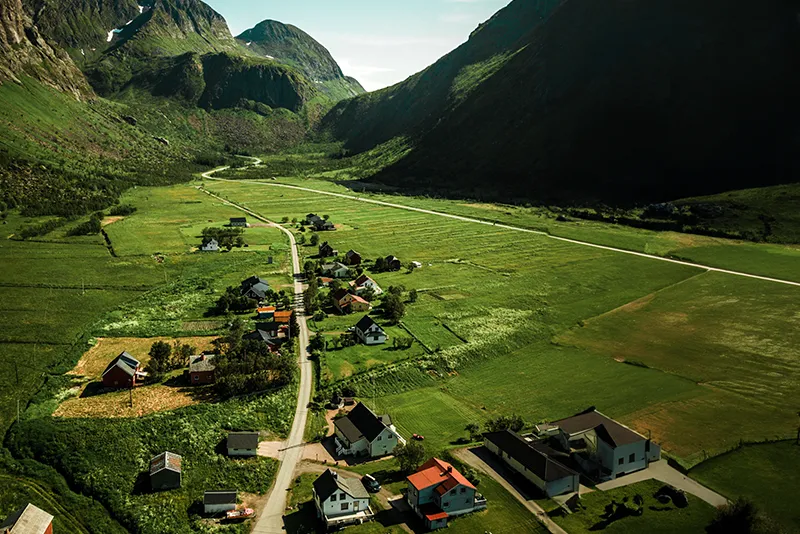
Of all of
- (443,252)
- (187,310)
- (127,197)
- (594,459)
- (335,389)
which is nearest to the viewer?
(594,459)

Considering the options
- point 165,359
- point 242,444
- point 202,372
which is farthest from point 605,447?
point 165,359

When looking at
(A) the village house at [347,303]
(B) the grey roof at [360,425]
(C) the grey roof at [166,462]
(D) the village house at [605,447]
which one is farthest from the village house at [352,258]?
(C) the grey roof at [166,462]

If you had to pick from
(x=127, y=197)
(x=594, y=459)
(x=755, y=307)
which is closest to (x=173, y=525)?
(x=594, y=459)

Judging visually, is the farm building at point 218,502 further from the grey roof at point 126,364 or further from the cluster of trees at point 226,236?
the cluster of trees at point 226,236

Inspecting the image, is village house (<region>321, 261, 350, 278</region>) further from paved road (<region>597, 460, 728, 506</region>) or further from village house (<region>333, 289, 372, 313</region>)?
paved road (<region>597, 460, 728, 506</region>)

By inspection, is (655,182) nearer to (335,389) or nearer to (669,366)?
(669,366)
